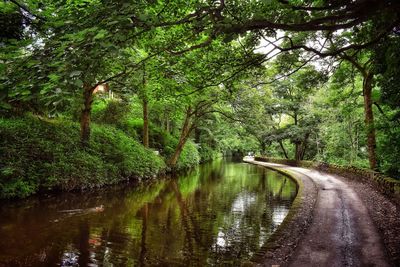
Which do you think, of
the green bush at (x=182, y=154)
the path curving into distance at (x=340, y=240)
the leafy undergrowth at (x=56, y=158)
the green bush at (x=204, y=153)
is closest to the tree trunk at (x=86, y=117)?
the leafy undergrowth at (x=56, y=158)

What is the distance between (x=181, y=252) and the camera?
7.53m

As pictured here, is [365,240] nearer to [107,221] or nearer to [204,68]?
[204,68]

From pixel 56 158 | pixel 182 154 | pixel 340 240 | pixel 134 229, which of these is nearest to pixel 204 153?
pixel 182 154

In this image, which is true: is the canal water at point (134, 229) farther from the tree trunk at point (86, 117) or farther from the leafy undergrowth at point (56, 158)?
the tree trunk at point (86, 117)

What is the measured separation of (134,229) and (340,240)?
5.67 meters

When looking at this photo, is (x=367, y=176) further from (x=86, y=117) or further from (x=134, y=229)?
(x=86, y=117)

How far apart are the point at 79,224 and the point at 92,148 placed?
8.84m

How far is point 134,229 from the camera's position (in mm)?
9312

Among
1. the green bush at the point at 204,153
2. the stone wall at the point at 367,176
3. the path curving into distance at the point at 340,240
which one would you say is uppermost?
the green bush at the point at 204,153

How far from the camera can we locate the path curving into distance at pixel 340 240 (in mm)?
5965

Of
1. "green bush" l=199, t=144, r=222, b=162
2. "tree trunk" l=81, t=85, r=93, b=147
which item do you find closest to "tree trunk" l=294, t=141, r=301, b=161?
"green bush" l=199, t=144, r=222, b=162

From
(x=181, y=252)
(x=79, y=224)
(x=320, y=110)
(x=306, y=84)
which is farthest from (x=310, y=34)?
(x=320, y=110)

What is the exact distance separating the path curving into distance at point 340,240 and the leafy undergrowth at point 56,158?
10386 mm

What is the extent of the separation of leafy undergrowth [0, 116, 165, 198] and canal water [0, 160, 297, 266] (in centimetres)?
81
